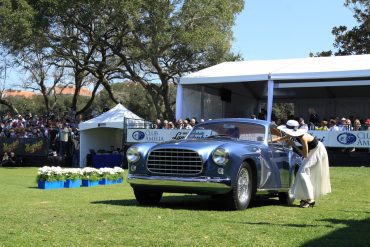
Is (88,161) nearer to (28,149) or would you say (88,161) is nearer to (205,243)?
(28,149)

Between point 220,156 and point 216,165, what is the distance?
0.51 feet

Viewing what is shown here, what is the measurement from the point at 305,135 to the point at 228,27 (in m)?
23.7

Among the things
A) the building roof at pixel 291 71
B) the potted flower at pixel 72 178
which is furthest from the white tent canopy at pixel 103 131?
the potted flower at pixel 72 178

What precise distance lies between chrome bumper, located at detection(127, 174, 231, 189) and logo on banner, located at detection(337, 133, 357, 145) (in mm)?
13770

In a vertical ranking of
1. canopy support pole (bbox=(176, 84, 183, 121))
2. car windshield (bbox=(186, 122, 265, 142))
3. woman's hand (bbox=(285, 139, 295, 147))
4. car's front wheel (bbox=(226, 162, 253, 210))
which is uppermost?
canopy support pole (bbox=(176, 84, 183, 121))

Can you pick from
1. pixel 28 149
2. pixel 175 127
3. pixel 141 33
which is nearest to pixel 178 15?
pixel 141 33

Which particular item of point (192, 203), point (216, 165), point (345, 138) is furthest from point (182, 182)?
point (345, 138)

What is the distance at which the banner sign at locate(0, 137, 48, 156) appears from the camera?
1209 inches

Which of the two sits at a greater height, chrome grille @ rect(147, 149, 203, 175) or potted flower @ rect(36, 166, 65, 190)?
chrome grille @ rect(147, 149, 203, 175)

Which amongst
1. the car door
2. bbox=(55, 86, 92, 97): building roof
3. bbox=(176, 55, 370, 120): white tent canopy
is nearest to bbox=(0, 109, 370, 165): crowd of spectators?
bbox=(176, 55, 370, 120): white tent canopy

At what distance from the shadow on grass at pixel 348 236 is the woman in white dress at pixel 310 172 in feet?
6.80

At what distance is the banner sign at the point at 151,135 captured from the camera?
24.6 meters

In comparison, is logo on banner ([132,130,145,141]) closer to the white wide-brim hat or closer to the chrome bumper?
the white wide-brim hat

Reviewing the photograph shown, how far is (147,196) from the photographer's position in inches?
381
